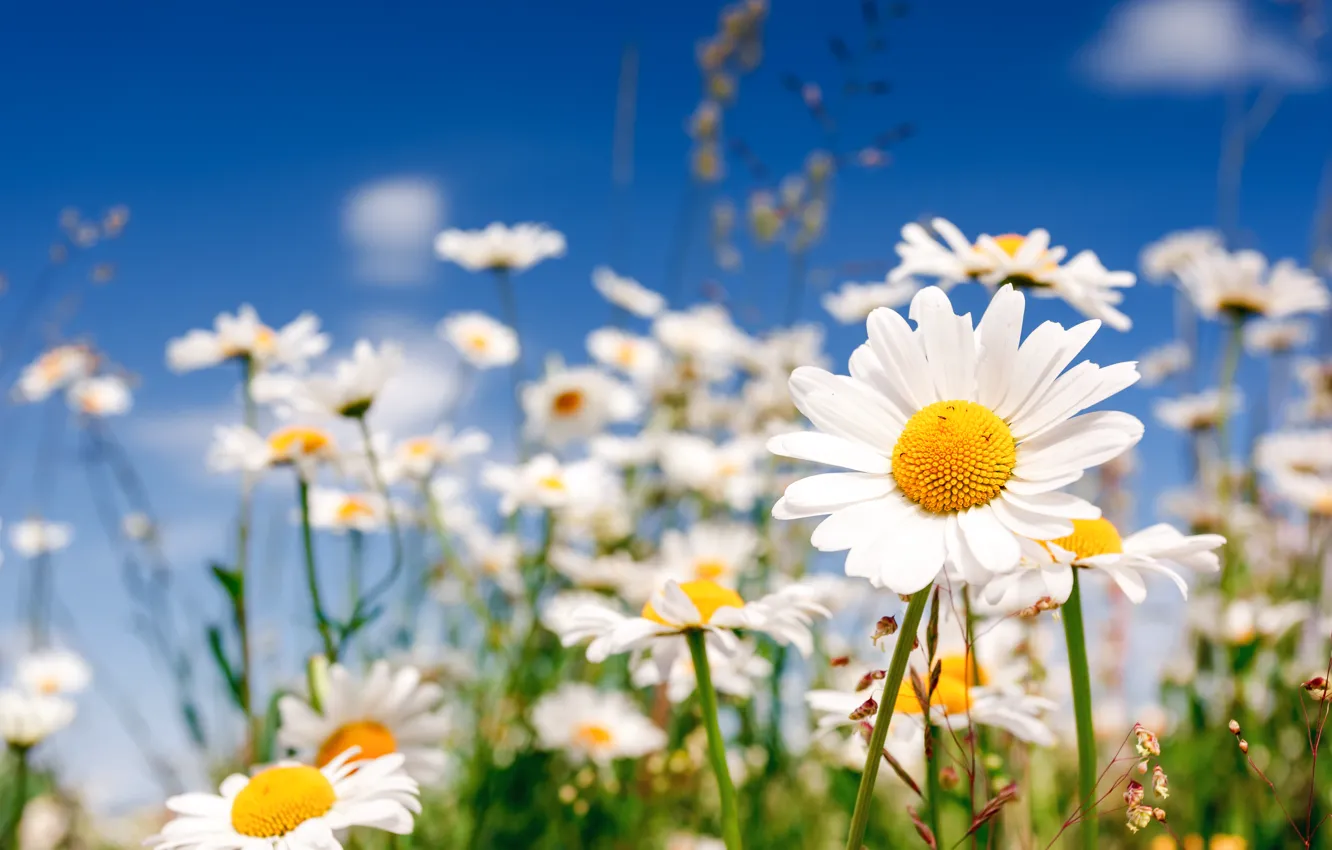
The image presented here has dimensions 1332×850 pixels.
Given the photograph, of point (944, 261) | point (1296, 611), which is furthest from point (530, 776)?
point (1296, 611)

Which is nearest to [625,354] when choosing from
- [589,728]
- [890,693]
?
[589,728]

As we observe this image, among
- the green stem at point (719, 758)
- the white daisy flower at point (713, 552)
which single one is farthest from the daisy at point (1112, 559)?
the white daisy flower at point (713, 552)

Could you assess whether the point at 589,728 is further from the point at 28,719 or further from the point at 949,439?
the point at 949,439

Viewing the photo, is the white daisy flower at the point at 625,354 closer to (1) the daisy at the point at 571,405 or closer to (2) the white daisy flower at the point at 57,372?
(1) the daisy at the point at 571,405

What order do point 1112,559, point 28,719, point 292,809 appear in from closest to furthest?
point 1112,559
point 292,809
point 28,719

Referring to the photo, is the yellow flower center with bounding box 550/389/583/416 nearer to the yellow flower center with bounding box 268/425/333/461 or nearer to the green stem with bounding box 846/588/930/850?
the yellow flower center with bounding box 268/425/333/461

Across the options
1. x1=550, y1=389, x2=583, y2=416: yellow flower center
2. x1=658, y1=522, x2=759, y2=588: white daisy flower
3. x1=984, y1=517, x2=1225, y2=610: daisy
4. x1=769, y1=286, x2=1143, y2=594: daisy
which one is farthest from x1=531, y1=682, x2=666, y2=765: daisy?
x1=769, y1=286, x2=1143, y2=594: daisy

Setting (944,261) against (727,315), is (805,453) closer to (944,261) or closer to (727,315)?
(944,261)
